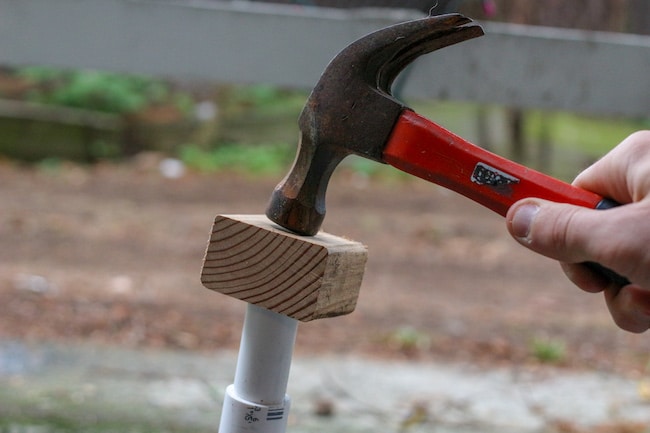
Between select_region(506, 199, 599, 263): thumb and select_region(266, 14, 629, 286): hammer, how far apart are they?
3.2 inches

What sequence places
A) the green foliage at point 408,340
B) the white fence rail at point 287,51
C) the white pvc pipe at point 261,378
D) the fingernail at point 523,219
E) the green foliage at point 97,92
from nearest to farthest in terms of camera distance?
the fingernail at point 523,219 → the white pvc pipe at point 261,378 → the white fence rail at point 287,51 → the green foliage at point 408,340 → the green foliage at point 97,92

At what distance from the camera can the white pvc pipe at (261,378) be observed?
3.83ft

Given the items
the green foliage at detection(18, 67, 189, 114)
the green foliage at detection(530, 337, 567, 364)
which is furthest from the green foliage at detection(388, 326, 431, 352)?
the green foliage at detection(18, 67, 189, 114)

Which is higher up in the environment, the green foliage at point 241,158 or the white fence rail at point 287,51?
the green foliage at point 241,158

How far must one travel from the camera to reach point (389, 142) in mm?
1188

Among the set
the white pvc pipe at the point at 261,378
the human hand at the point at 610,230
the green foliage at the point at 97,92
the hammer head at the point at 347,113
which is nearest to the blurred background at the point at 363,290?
the hammer head at the point at 347,113

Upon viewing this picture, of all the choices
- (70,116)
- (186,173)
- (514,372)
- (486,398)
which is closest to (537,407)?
(486,398)

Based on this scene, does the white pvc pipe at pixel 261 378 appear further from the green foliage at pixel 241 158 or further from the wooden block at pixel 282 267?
the green foliage at pixel 241 158

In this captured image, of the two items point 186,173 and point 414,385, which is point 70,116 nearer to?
point 186,173

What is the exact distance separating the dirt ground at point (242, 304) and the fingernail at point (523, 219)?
7.12ft

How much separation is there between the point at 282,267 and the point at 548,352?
229 cm

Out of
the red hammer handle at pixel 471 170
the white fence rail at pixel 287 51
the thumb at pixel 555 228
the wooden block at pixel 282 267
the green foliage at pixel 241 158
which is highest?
the green foliage at pixel 241 158

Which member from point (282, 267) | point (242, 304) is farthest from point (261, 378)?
point (242, 304)

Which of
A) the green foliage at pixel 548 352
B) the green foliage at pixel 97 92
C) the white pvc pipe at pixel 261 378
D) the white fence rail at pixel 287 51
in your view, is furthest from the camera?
the green foliage at pixel 97 92
